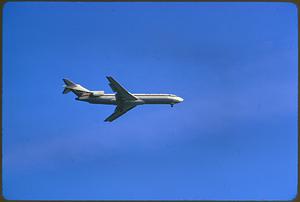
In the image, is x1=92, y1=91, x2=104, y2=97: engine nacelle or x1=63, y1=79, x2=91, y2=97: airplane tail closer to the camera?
x1=63, y1=79, x2=91, y2=97: airplane tail

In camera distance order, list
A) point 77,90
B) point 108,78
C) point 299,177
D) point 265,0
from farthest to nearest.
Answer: point 77,90 < point 108,78 < point 265,0 < point 299,177

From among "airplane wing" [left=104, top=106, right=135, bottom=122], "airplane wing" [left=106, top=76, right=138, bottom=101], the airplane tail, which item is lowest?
"airplane wing" [left=104, top=106, right=135, bottom=122]

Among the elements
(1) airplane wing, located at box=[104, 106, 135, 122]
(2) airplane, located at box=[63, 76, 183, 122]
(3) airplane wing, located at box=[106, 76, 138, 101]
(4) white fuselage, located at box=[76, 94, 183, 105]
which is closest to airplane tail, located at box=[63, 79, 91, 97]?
(2) airplane, located at box=[63, 76, 183, 122]

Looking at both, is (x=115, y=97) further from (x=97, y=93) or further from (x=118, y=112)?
(x=118, y=112)

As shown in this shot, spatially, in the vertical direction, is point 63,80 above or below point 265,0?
above

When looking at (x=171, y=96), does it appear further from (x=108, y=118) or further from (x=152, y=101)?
(x=108, y=118)

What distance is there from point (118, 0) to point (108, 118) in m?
29.6

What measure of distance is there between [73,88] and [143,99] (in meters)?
7.28

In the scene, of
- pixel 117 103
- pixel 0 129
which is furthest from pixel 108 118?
pixel 0 129

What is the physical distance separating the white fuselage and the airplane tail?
614mm

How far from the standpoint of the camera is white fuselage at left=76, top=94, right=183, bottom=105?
4644cm

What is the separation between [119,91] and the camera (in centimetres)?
4506

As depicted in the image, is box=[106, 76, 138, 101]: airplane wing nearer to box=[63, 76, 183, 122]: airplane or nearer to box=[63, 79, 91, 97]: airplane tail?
box=[63, 76, 183, 122]: airplane

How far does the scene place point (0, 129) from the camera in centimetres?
2161
